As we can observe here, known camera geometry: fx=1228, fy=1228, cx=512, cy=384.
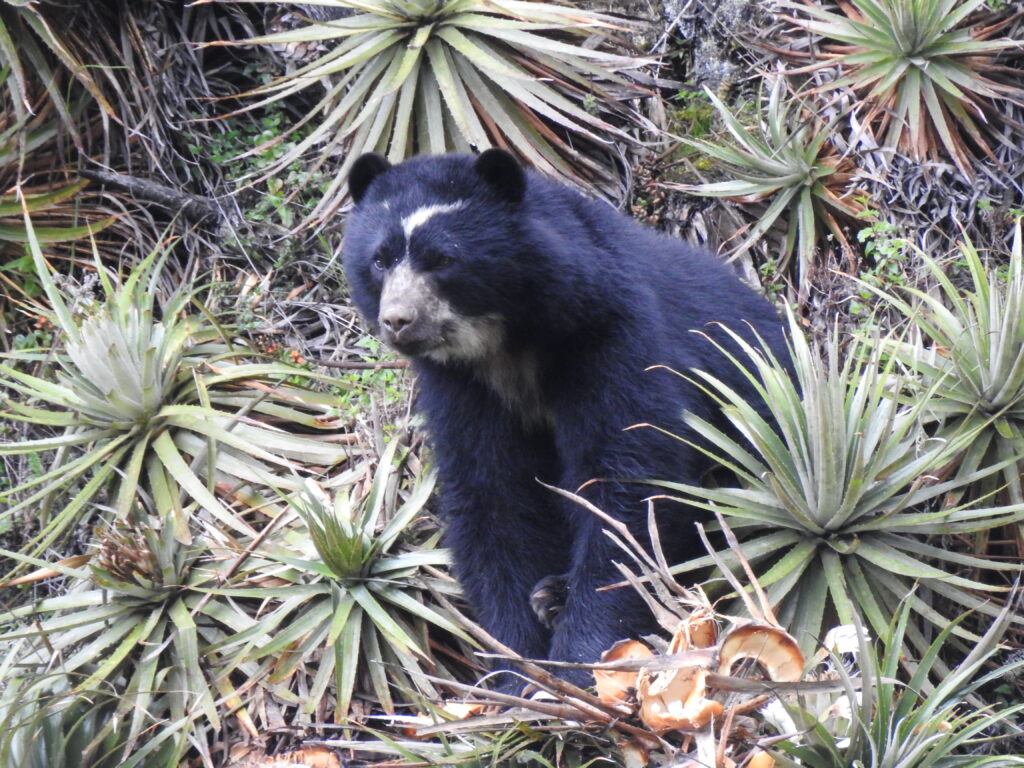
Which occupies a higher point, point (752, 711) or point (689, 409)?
point (689, 409)

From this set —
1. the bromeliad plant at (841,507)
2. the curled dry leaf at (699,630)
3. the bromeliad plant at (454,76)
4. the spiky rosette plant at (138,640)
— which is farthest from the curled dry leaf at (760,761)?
the bromeliad plant at (454,76)

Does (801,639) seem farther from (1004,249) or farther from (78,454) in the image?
(78,454)

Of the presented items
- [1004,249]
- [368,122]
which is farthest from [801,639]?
[368,122]

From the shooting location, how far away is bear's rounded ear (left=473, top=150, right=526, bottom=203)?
4527mm

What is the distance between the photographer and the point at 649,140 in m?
7.18

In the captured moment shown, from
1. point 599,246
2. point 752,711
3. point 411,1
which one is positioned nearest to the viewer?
point 752,711

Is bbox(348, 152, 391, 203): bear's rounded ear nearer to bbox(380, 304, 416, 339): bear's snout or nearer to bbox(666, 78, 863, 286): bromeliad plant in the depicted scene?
bbox(380, 304, 416, 339): bear's snout

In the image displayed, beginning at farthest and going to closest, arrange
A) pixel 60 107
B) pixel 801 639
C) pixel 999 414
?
pixel 60 107, pixel 999 414, pixel 801 639

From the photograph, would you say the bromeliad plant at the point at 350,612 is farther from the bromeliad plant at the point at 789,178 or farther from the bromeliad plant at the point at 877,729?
the bromeliad plant at the point at 789,178

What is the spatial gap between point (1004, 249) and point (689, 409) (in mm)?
2662

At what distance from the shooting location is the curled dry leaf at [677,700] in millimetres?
3297

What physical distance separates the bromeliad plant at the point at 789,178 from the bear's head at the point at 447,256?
6.74 feet

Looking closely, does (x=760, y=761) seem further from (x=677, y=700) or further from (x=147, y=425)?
(x=147, y=425)

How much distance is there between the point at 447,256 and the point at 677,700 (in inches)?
72.9
